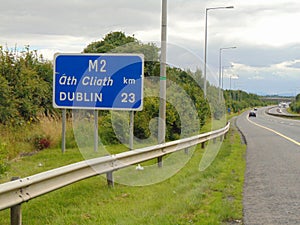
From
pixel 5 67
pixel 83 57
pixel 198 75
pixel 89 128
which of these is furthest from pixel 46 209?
pixel 198 75

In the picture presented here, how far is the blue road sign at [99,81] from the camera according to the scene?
13.0 meters

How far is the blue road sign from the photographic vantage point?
1295cm

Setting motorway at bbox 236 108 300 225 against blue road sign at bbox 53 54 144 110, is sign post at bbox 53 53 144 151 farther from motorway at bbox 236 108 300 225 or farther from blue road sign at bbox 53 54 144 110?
motorway at bbox 236 108 300 225

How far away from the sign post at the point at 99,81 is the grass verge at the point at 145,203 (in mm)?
2687

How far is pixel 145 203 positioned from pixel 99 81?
19.2ft

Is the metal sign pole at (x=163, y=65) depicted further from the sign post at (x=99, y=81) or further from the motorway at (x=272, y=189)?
the motorway at (x=272, y=189)

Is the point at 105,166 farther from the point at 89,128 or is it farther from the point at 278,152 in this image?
the point at 278,152

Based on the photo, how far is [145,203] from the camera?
802 centimetres

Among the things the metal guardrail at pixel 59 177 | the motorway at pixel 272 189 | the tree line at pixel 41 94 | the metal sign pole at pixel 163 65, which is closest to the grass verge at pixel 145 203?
the motorway at pixel 272 189

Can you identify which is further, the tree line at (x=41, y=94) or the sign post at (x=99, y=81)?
the tree line at (x=41, y=94)

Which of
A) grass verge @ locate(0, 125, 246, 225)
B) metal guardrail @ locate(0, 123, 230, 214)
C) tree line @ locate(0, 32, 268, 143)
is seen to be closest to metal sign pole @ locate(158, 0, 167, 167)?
metal guardrail @ locate(0, 123, 230, 214)

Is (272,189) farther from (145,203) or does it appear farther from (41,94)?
(41,94)

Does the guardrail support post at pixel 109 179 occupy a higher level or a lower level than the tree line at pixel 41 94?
lower

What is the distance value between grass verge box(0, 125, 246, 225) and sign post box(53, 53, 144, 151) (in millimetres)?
2687
